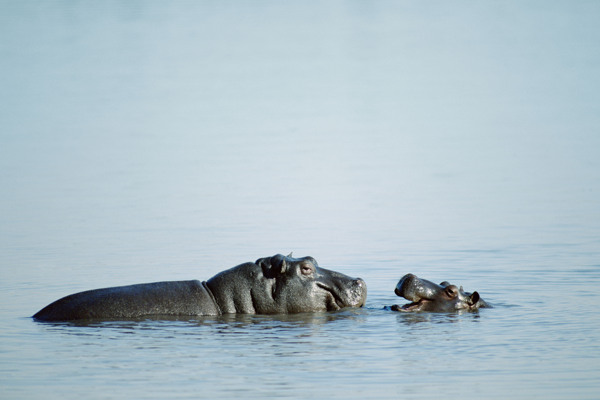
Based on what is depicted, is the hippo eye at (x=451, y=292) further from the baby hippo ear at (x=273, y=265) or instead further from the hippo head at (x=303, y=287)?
the baby hippo ear at (x=273, y=265)

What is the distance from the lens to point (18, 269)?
60.2 ft

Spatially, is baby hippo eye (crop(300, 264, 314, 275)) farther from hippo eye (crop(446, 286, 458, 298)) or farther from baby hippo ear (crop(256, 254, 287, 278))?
hippo eye (crop(446, 286, 458, 298))

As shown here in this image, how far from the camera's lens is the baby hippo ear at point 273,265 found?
582 inches

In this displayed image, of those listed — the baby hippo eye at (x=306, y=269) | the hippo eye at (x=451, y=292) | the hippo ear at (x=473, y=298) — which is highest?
the baby hippo eye at (x=306, y=269)

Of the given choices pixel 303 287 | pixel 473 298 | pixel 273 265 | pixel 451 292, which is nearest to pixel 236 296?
pixel 273 265

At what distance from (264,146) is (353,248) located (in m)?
11.3

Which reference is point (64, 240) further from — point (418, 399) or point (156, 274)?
point (418, 399)

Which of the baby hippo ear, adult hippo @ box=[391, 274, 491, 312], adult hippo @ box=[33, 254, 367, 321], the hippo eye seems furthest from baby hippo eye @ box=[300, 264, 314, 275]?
the hippo eye

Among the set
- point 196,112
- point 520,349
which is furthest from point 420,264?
point 196,112

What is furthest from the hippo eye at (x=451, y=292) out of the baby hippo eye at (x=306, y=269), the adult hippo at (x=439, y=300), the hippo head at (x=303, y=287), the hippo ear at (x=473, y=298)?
the baby hippo eye at (x=306, y=269)

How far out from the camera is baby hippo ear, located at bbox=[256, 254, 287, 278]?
48.5ft

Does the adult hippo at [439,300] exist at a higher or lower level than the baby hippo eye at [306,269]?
lower

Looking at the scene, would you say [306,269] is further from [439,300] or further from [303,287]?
[439,300]

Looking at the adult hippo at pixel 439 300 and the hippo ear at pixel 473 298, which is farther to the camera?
the adult hippo at pixel 439 300
